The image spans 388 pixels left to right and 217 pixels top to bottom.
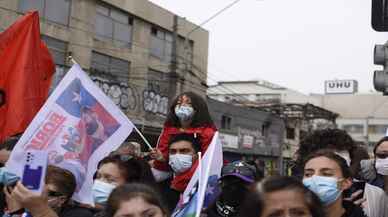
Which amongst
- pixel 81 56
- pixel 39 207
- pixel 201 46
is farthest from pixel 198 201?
pixel 201 46

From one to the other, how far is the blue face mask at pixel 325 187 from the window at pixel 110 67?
1793cm

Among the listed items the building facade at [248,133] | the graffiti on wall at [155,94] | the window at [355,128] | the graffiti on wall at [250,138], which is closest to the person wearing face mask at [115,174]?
the graffiti on wall at [155,94]

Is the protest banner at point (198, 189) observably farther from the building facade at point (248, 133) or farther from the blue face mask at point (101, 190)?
the building facade at point (248, 133)

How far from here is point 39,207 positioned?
2656 millimetres

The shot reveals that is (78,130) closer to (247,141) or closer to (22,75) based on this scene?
(22,75)

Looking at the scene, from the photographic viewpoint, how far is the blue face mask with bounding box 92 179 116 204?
128 inches

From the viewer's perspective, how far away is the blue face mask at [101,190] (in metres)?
3.26

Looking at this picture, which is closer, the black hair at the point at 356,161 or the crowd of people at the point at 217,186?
the crowd of people at the point at 217,186

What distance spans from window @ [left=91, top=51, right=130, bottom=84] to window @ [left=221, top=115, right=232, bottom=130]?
8.92m

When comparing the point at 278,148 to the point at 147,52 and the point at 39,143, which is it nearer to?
the point at 147,52

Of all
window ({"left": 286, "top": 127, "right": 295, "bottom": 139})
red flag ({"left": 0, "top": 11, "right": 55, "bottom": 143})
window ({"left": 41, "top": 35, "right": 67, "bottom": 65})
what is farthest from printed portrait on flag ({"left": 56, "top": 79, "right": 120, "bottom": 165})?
window ({"left": 286, "top": 127, "right": 295, "bottom": 139})

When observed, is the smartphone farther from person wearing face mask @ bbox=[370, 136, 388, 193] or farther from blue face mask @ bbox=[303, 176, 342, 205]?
person wearing face mask @ bbox=[370, 136, 388, 193]

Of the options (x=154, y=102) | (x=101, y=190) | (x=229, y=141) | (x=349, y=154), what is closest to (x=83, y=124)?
(x=101, y=190)

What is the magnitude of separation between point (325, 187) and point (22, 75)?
3216 mm
